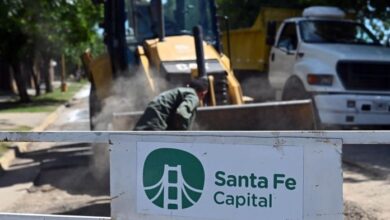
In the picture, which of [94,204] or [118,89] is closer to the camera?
[94,204]

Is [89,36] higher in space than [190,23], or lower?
lower

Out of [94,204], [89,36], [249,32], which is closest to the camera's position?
[94,204]

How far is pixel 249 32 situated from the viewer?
15.9 m

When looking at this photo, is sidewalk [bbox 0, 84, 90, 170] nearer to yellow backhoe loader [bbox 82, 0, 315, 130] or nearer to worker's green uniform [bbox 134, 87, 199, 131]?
yellow backhoe loader [bbox 82, 0, 315, 130]

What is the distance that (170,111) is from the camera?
24.0 feet

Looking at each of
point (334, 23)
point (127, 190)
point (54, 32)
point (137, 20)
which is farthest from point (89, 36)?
point (127, 190)

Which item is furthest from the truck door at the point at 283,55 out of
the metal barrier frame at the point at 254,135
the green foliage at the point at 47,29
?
the metal barrier frame at the point at 254,135

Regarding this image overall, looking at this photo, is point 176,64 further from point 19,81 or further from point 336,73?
point 19,81

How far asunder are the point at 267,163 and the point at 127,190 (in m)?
1.01

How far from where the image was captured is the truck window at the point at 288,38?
1319cm

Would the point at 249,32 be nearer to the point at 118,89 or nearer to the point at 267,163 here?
the point at 118,89

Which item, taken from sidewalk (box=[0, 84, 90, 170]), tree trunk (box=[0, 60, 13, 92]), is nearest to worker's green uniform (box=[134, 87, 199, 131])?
sidewalk (box=[0, 84, 90, 170])

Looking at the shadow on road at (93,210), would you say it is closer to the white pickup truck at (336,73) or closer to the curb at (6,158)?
the curb at (6,158)

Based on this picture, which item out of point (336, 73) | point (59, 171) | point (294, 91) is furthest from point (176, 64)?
point (294, 91)
